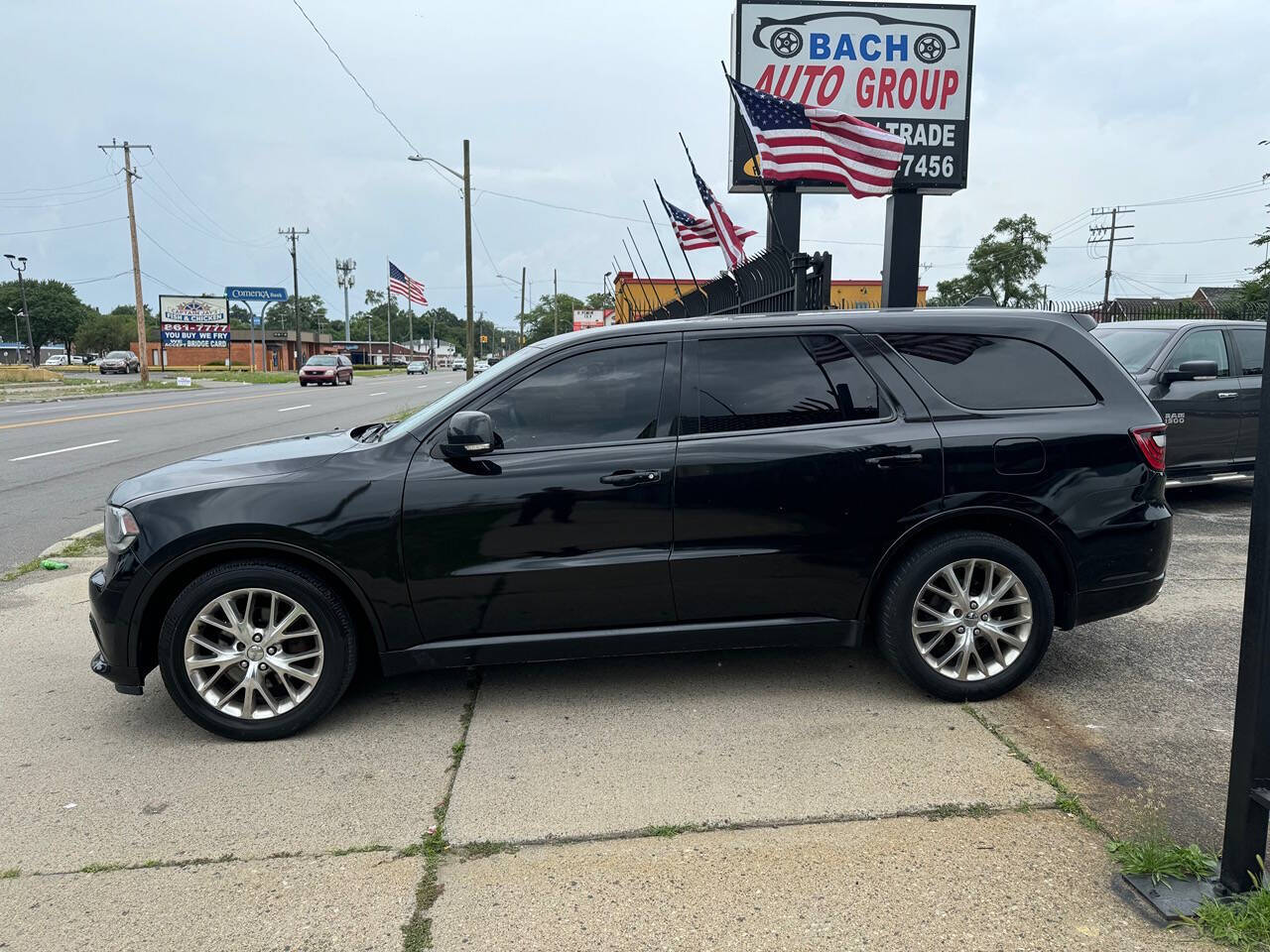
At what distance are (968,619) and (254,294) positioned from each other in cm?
8002

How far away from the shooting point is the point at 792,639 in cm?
411

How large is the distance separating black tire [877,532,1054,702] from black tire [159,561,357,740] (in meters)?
2.39

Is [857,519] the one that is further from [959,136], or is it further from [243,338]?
[243,338]

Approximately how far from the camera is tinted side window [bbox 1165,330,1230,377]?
8383 millimetres

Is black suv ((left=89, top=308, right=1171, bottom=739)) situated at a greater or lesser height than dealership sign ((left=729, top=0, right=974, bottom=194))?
lesser

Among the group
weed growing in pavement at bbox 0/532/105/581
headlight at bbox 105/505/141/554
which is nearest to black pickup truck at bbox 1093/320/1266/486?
headlight at bbox 105/505/141/554

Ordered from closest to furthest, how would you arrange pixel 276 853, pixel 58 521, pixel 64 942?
pixel 64 942 < pixel 276 853 < pixel 58 521

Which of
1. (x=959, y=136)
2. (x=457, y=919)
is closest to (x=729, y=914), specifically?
(x=457, y=919)


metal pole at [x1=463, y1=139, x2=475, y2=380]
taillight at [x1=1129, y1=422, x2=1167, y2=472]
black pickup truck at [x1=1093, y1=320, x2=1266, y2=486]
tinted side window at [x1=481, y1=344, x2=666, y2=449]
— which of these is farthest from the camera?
metal pole at [x1=463, y1=139, x2=475, y2=380]

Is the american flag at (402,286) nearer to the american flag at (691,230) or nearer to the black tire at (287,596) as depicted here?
the american flag at (691,230)

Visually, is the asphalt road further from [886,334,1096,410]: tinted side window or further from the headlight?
[886,334,1096,410]: tinted side window

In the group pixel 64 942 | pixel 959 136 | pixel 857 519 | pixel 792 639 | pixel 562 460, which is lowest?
pixel 64 942

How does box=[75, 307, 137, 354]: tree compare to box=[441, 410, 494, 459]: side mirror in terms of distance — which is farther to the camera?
box=[75, 307, 137, 354]: tree

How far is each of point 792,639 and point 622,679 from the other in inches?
35.1
